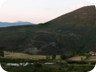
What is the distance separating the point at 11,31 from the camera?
74.0 metres

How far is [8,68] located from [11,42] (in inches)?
28.4

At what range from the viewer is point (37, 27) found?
7394 centimetres

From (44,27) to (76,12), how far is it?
0.93 m

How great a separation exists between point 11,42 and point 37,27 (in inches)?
30.9

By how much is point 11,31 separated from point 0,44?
48 cm

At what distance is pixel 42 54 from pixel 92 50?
131cm

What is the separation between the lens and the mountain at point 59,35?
7381cm

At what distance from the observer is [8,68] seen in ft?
242

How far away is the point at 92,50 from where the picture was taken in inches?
2906

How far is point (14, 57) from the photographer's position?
242 ft

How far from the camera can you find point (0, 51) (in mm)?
73750

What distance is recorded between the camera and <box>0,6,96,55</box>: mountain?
7381 centimetres

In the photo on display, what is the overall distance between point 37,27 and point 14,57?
1000 millimetres

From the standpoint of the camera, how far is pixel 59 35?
2911 inches
